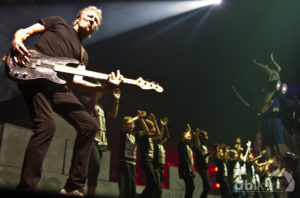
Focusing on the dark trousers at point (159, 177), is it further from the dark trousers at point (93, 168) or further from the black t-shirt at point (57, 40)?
the black t-shirt at point (57, 40)

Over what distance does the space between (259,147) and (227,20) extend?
3.57m

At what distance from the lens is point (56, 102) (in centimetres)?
240

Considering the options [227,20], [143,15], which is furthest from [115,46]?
[227,20]

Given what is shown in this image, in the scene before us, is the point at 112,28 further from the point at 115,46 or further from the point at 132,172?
the point at 132,172

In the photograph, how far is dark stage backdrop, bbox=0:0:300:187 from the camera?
18.9ft

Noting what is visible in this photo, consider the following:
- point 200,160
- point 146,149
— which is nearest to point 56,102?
point 146,149

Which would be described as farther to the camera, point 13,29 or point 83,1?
point 83,1

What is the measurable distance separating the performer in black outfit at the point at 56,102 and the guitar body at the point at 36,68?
0.05m

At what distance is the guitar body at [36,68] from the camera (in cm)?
222

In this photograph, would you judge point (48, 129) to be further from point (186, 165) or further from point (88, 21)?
point (186, 165)

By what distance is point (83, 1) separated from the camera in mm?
5309

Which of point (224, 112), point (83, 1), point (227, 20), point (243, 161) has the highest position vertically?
point (227, 20)

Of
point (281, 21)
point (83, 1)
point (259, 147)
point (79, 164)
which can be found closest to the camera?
point (79, 164)

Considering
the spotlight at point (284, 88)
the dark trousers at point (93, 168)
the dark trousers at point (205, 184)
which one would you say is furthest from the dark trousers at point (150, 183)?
the spotlight at point (284, 88)
